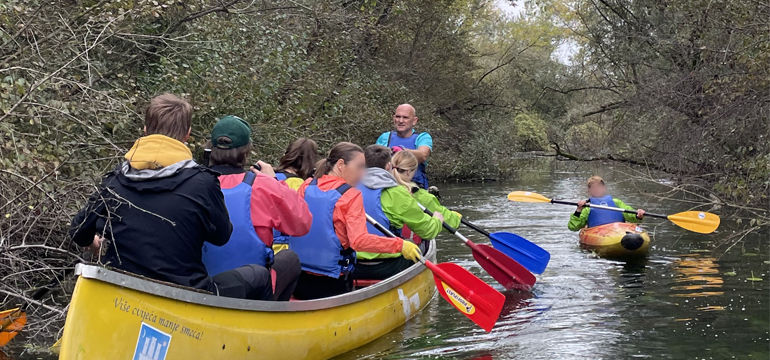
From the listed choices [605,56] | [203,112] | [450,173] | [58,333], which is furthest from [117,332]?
[450,173]

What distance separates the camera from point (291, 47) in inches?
404

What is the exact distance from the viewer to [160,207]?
3322 mm

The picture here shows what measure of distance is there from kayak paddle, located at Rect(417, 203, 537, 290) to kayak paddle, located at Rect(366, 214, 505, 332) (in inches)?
56.5

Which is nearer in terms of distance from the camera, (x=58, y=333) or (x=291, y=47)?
(x=58, y=333)

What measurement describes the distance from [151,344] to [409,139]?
4996mm

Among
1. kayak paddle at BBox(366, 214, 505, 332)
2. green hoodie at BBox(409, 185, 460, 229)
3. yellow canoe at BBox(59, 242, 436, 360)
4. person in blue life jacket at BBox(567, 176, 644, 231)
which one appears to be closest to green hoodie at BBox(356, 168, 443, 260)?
kayak paddle at BBox(366, 214, 505, 332)

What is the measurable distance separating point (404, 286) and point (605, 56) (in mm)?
10425

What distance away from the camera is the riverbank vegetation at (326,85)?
4.89m

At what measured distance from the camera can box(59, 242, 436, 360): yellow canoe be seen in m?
3.09

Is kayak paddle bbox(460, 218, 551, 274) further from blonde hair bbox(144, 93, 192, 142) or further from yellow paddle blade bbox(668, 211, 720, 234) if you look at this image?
blonde hair bbox(144, 93, 192, 142)

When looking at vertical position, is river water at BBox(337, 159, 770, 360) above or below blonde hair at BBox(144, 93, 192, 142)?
below

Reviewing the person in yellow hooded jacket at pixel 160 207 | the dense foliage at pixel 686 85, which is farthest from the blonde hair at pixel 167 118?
the dense foliage at pixel 686 85

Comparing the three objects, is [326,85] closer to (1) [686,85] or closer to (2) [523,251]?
(1) [686,85]

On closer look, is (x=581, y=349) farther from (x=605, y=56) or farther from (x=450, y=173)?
(x=450, y=173)
